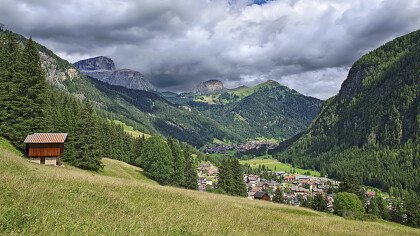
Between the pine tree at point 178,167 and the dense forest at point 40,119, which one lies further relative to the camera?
the pine tree at point 178,167

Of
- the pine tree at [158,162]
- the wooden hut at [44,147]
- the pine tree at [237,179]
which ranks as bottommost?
the pine tree at [237,179]

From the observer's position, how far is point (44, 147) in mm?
53719

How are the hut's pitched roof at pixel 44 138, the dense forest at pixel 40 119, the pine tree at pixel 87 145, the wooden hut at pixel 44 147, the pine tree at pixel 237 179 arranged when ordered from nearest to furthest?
the hut's pitched roof at pixel 44 138 → the wooden hut at pixel 44 147 → the dense forest at pixel 40 119 → the pine tree at pixel 87 145 → the pine tree at pixel 237 179

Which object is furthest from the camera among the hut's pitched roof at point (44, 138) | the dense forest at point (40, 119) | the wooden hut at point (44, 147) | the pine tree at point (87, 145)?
the pine tree at point (87, 145)

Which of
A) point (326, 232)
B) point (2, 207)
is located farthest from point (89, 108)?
A: point (2, 207)

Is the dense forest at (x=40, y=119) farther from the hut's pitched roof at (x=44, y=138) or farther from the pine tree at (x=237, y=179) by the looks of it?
the pine tree at (x=237, y=179)

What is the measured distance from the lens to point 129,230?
10.9 m

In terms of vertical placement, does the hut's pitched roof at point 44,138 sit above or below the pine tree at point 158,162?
above

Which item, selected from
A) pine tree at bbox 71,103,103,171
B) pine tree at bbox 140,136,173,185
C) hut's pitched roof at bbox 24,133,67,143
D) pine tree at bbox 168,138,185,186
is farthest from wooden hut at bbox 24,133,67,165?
pine tree at bbox 168,138,185,186

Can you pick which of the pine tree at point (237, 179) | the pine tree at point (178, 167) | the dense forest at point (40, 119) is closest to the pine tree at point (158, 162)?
the dense forest at point (40, 119)

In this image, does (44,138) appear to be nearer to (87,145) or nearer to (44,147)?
(44,147)

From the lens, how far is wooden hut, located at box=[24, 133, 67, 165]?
173ft

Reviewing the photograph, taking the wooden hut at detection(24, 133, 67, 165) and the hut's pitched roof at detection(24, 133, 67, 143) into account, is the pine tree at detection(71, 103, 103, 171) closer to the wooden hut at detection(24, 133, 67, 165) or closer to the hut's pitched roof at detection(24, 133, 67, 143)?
the wooden hut at detection(24, 133, 67, 165)

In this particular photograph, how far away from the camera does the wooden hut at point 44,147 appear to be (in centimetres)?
5266
